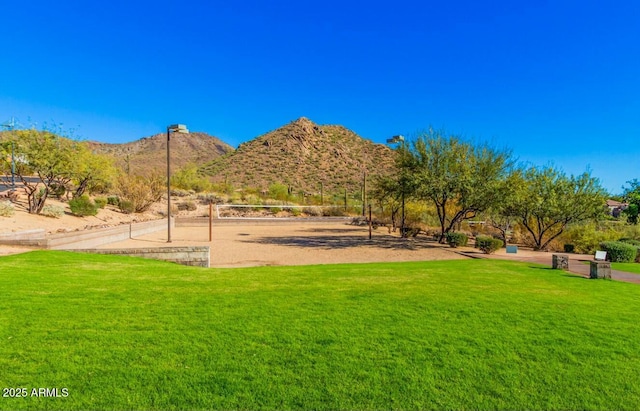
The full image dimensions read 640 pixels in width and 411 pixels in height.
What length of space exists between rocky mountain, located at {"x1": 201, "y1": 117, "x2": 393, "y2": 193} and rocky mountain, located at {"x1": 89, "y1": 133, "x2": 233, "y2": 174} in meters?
18.9

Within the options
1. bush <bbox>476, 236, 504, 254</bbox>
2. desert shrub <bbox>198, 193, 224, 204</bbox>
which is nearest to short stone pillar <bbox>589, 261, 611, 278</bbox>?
bush <bbox>476, 236, 504, 254</bbox>

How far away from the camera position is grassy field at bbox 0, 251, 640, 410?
3721 millimetres

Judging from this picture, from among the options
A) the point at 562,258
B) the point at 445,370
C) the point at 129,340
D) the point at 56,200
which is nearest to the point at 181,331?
the point at 129,340

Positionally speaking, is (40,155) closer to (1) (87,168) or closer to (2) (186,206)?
(1) (87,168)

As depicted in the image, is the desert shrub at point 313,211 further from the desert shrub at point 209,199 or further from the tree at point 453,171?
the tree at point 453,171

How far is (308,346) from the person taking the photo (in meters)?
4.73

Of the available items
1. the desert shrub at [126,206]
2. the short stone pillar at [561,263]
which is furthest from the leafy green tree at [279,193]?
the short stone pillar at [561,263]

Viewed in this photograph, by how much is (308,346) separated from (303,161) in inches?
3111

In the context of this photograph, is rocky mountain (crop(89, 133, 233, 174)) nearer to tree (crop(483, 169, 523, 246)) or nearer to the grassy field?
tree (crop(483, 169, 523, 246))

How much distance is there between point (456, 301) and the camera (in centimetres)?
700

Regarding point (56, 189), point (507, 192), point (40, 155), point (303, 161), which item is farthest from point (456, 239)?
point (303, 161)

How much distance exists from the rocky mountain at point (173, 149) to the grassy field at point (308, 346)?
92073 millimetres

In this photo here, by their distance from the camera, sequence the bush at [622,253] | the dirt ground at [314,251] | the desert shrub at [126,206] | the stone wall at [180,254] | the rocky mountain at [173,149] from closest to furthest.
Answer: the stone wall at [180,254], the dirt ground at [314,251], the bush at [622,253], the desert shrub at [126,206], the rocky mountain at [173,149]

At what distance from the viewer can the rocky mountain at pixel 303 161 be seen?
75306 millimetres
